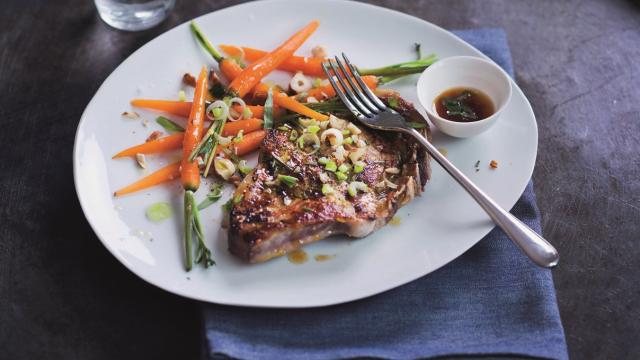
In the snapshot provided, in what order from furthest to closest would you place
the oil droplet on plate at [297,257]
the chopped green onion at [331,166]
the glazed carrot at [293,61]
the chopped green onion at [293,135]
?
the glazed carrot at [293,61], the chopped green onion at [293,135], the chopped green onion at [331,166], the oil droplet on plate at [297,257]

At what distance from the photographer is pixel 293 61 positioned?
4.87 m

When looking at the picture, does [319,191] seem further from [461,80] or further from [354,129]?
[461,80]

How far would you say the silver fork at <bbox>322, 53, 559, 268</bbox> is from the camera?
367 centimetres

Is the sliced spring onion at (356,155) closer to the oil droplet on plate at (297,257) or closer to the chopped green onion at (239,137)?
the oil droplet on plate at (297,257)

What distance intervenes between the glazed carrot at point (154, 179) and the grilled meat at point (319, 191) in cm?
51

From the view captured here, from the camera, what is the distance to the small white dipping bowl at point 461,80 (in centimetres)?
445

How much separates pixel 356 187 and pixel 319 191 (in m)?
0.22

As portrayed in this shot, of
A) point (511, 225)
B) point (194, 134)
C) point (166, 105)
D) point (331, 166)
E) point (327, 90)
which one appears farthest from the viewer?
point (327, 90)

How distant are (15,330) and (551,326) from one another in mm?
3025

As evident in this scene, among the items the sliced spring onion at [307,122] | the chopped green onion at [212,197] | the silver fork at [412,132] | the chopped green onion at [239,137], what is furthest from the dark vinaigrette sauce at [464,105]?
the chopped green onion at [212,197]

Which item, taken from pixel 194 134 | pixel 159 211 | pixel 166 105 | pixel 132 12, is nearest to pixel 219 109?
pixel 194 134

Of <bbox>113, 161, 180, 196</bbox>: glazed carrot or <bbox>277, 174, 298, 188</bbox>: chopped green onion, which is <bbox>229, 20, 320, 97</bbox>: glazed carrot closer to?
<bbox>113, 161, 180, 196</bbox>: glazed carrot

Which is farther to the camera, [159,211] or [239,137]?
[239,137]

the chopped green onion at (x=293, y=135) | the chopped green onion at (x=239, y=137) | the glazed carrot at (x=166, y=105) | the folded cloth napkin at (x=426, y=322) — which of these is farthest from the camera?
the glazed carrot at (x=166, y=105)
